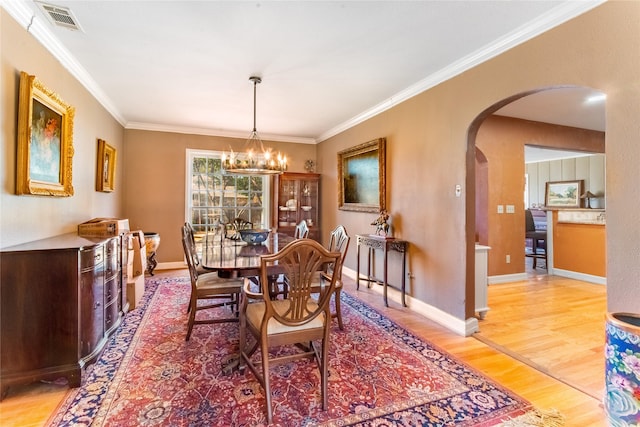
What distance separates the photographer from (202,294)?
8.31ft

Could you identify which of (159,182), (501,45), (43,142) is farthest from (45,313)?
(501,45)

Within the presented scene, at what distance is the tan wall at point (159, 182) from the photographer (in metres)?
5.05

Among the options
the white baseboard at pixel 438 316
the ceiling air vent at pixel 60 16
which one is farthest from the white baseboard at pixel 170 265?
the ceiling air vent at pixel 60 16

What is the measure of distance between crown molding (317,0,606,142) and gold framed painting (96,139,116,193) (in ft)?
11.7

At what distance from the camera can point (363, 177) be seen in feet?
14.7

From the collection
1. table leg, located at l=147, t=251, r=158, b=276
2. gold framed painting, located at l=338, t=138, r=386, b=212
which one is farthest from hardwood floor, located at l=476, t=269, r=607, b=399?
table leg, located at l=147, t=251, r=158, b=276

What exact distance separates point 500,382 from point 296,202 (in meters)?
4.38

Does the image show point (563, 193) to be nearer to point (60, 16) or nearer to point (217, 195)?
point (217, 195)

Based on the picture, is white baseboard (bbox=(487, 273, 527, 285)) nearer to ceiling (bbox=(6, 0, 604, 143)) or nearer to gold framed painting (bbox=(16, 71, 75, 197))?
ceiling (bbox=(6, 0, 604, 143))

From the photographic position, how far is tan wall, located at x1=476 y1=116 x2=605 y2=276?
179 inches

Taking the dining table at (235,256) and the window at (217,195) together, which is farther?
the window at (217,195)

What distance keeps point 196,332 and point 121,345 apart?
579 millimetres

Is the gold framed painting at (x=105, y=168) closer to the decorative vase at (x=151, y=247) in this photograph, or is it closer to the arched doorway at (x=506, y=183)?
the decorative vase at (x=151, y=247)

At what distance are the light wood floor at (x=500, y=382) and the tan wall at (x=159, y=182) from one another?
3.48 metres
